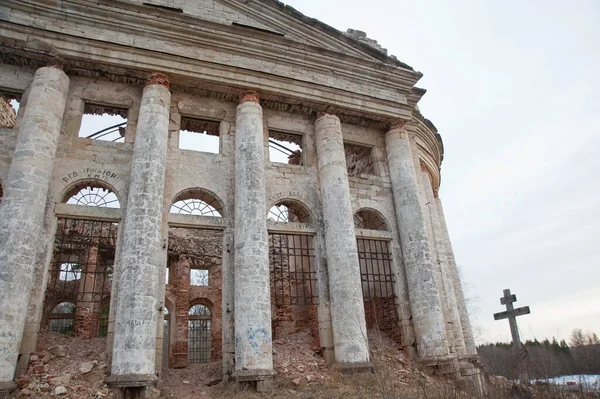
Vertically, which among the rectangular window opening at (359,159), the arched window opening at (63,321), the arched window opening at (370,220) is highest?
the rectangular window opening at (359,159)

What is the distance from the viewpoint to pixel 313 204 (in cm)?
1159

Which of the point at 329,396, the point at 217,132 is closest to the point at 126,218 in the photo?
the point at 217,132

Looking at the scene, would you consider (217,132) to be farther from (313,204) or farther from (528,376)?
(528,376)

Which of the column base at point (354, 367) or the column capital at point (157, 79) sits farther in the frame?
the column capital at point (157, 79)

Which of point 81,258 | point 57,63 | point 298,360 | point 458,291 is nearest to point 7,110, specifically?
point 57,63

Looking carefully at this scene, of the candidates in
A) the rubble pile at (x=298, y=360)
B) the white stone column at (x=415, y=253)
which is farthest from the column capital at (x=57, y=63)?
the white stone column at (x=415, y=253)

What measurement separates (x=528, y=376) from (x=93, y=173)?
9528 mm

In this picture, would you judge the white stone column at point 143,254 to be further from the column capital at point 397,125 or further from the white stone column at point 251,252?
the column capital at point 397,125

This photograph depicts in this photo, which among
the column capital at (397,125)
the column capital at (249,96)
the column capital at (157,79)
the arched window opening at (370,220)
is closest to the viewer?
the column capital at (157,79)

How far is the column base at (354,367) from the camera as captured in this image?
31.0 feet

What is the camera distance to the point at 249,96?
37.8ft

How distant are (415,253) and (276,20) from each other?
8012mm

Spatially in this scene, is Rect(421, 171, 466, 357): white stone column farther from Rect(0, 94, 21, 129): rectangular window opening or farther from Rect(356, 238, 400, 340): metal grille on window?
Rect(0, 94, 21, 129): rectangular window opening

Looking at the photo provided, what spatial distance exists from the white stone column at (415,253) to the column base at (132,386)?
6.64m
